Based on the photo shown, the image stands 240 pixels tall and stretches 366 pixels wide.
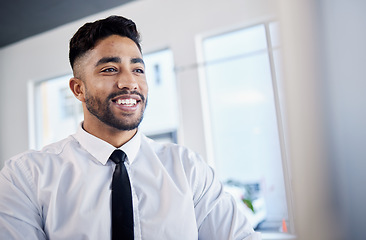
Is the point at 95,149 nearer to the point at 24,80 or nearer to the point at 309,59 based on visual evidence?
the point at 309,59

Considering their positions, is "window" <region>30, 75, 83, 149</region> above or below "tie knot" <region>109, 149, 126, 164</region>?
above

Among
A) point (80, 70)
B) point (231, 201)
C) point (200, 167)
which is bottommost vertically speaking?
point (231, 201)

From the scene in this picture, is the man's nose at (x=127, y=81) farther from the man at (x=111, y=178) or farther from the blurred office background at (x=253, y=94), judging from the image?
the blurred office background at (x=253, y=94)

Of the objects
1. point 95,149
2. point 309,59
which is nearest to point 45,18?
point 95,149

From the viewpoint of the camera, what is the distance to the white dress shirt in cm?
98

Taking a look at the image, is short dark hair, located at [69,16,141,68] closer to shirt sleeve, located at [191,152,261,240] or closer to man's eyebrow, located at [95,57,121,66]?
man's eyebrow, located at [95,57,121,66]

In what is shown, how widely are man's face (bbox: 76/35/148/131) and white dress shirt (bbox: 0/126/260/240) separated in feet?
0.32

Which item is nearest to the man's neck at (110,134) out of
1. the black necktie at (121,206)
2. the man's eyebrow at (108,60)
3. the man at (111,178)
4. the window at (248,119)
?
the man at (111,178)

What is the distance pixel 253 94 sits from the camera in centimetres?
259

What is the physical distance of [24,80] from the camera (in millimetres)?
3574

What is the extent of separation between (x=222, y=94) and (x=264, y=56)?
0.49 m

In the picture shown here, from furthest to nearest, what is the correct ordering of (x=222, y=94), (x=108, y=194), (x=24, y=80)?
(x=24, y=80) < (x=222, y=94) < (x=108, y=194)

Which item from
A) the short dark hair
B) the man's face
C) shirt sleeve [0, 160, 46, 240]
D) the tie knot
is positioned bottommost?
shirt sleeve [0, 160, 46, 240]

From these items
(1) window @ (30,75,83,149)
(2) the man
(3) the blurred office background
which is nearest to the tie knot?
(2) the man
